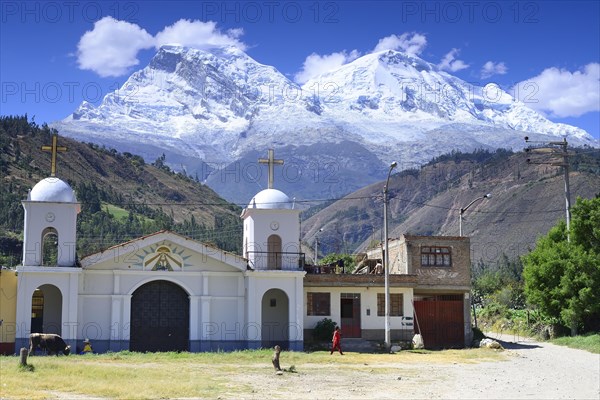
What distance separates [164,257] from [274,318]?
6.86 meters

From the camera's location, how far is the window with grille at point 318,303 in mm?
45125

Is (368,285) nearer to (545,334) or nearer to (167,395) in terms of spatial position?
(545,334)

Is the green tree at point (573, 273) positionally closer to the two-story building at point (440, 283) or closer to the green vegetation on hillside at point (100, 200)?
the two-story building at point (440, 283)

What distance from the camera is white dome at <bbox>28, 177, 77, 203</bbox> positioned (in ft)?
134

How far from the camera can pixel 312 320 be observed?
44875mm

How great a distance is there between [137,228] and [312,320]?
88633mm

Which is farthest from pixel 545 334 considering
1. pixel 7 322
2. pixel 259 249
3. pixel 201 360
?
pixel 7 322

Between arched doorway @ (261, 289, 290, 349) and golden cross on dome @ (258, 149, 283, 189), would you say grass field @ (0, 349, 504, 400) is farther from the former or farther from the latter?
golden cross on dome @ (258, 149, 283, 189)

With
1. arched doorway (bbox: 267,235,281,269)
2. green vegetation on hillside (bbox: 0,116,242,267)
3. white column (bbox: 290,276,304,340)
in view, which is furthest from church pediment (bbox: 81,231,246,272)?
green vegetation on hillside (bbox: 0,116,242,267)

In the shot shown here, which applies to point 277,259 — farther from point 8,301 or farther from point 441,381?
point 441,381

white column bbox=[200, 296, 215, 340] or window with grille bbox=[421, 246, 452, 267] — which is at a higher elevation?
window with grille bbox=[421, 246, 452, 267]

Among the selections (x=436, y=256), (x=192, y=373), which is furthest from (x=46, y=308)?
(x=436, y=256)

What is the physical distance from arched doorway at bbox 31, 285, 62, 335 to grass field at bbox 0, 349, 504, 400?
18.3 feet

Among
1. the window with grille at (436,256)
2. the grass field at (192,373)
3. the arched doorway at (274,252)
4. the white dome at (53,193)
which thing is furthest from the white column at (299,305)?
the white dome at (53,193)
